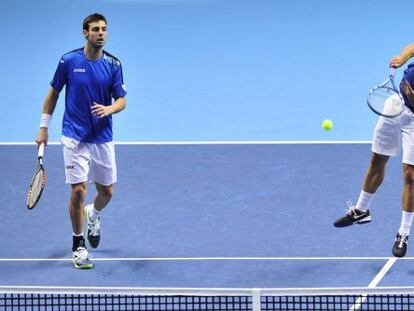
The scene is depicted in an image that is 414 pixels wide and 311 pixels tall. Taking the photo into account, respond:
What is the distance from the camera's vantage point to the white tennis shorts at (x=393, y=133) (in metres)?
11.1

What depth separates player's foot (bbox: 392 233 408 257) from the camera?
36.4 feet

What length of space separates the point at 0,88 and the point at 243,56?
11.3 ft

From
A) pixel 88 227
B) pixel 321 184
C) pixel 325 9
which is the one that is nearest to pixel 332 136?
pixel 321 184

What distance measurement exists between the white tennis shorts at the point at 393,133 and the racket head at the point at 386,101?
8 centimetres

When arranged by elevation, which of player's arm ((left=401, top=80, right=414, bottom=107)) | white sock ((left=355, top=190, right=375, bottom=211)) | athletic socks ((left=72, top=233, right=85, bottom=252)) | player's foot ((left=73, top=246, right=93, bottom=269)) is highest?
player's arm ((left=401, top=80, right=414, bottom=107))

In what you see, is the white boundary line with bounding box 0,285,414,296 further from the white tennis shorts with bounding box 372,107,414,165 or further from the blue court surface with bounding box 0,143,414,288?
the white tennis shorts with bounding box 372,107,414,165

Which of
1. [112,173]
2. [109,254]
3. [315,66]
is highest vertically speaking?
[315,66]

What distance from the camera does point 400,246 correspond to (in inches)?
437

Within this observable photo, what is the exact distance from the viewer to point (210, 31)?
1978 cm

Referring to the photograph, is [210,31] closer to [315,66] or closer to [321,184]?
[315,66]

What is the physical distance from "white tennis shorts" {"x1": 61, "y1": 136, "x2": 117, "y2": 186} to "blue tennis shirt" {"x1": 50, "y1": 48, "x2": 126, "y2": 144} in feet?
0.21

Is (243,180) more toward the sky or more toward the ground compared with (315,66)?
more toward the ground

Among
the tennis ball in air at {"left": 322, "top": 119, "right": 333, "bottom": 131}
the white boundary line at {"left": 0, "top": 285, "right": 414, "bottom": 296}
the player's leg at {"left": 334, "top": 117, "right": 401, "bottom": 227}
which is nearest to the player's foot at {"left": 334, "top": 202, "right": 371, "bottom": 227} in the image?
the player's leg at {"left": 334, "top": 117, "right": 401, "bottom": 227}

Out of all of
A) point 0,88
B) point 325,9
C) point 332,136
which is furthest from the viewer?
point 325,9
